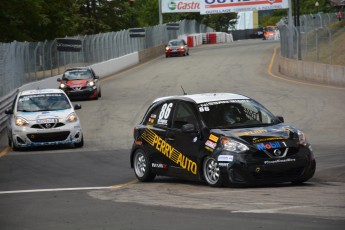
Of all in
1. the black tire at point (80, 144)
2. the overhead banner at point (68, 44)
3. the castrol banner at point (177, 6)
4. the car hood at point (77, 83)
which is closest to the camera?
the black tire at point (80, 144)

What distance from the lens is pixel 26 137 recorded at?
74.3 feet

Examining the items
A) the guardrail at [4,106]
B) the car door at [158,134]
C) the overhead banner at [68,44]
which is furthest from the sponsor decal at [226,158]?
the overhead banner at [68,44]

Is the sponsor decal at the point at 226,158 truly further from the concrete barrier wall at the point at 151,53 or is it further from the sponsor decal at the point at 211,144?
the concrete barrier wall at the point at 151,53

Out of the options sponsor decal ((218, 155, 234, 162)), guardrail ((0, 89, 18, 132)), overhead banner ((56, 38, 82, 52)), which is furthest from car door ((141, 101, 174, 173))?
overhead banner ((56, 38, 82, 52))

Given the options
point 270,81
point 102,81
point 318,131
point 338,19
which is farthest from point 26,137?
point 338,19

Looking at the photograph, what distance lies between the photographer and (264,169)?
1321 cm

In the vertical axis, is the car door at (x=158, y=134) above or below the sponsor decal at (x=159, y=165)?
above

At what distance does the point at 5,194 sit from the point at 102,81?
3739 centimetres

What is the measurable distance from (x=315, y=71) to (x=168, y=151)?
2875 cm

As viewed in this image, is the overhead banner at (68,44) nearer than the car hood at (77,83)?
No

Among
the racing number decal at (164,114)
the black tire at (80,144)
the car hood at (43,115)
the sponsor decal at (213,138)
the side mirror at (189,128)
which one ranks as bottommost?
the black tire at (80,144)

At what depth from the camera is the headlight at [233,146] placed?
13.2m

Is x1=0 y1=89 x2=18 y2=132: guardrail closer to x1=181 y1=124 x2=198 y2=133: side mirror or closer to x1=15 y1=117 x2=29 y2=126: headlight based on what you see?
x1=15 y1=117 x2=29 y2=126: headlight

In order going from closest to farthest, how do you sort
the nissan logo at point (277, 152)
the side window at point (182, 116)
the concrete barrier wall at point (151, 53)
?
the nissan logo at point (277, 152) → the side window at point (182, 116) → the concrete barrier wall at point (151, 53)
